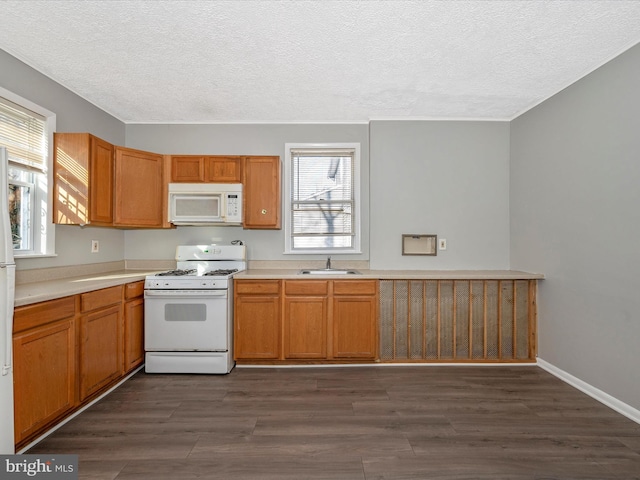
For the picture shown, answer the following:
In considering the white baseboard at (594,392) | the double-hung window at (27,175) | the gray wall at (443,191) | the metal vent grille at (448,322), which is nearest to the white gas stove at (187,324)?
the double-hung window at (27,175)

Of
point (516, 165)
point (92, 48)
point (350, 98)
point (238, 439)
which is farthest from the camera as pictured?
point (516, 165)

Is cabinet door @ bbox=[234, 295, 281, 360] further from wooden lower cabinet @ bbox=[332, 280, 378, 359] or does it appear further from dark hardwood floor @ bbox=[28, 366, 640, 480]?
wooden lower cabinet @ bbox=[332, 280, 378, 359]

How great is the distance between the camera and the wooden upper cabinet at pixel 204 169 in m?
3.43

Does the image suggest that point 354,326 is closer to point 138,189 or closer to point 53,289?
point 53,289

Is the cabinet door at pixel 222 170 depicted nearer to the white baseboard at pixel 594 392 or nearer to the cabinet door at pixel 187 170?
the cabinet door at pixel 187 170

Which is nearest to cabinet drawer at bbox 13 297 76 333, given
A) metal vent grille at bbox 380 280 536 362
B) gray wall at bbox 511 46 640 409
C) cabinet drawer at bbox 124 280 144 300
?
cabinet drawer at bbox 124 280 144 300

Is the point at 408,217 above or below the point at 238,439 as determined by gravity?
above

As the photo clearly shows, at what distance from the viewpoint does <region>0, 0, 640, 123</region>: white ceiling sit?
1.95 meters

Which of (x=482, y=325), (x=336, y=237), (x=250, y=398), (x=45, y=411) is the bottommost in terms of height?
(x=250, y=398)

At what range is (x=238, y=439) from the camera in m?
2.02

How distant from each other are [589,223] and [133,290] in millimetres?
3965

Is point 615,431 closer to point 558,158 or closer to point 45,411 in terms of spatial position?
point 558,158

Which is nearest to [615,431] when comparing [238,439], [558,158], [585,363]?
[585,363]

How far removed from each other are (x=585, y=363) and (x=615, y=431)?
637mm
